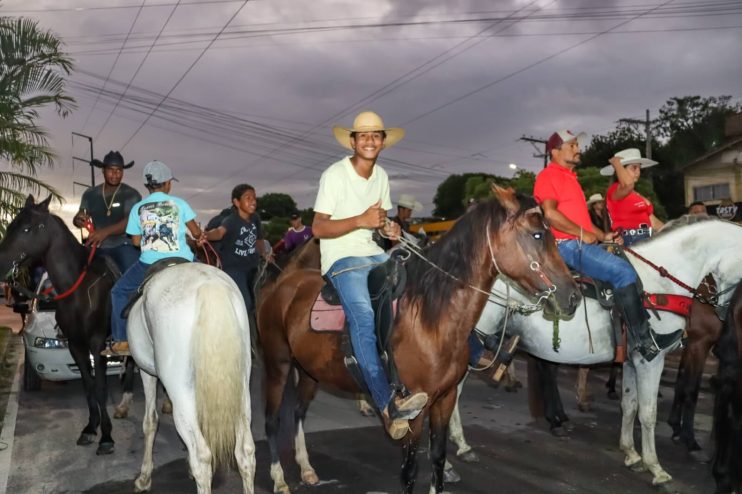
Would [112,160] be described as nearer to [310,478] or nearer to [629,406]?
[310,478]

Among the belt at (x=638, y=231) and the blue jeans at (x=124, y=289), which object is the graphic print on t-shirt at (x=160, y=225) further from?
the belt at (x=638, y=231)

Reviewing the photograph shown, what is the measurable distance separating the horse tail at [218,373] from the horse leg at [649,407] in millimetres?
3624

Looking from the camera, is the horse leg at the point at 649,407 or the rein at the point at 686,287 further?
the rein at the point at 686,287

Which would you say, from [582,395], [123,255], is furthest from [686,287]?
[123,255]

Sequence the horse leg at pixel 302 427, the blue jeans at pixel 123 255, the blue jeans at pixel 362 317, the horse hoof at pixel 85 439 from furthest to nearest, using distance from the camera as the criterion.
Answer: the blue jeans at pixel 123 255
the horse hoof at pixel 85 439
the horse leg at pixel 302 427
the blue jeans at pixel 362 317

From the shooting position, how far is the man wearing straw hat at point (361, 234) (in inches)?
163

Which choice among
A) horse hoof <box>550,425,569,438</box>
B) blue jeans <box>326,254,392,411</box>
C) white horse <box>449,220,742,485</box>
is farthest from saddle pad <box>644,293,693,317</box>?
blue jeans <box>326,254,392,411</box>

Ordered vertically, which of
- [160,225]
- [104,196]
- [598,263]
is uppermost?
[104,196]

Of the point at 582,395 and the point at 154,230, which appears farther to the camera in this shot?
the point at 582,395

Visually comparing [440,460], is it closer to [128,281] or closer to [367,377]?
[367,377]

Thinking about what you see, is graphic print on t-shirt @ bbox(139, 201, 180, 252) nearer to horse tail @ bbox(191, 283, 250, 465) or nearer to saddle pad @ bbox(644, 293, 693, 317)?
horse tail @ bbox(191, 283, 250, 465)

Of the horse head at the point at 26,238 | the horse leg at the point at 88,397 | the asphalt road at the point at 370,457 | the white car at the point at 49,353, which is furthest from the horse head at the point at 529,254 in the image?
the white car at the point at 49,353

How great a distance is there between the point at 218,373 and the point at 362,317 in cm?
106

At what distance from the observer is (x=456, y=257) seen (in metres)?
4.26
